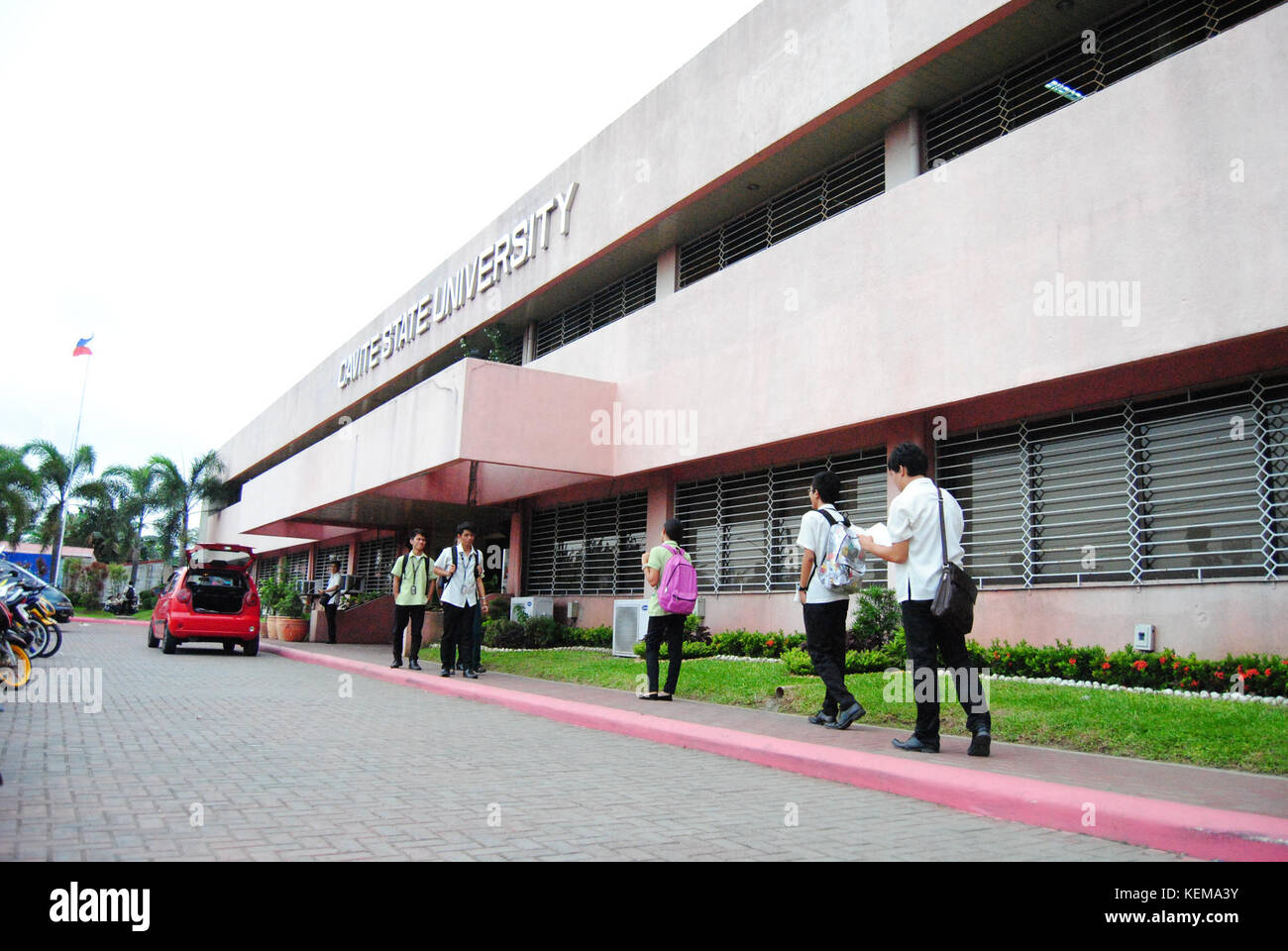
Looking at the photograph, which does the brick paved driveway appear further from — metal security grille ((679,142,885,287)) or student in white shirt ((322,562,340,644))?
student in white shirt ((322,562,340,644))

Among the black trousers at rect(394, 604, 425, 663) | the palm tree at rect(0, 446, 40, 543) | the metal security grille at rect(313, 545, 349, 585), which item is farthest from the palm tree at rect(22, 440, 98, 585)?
the black trousers at rect(394, 604, 425, 663)

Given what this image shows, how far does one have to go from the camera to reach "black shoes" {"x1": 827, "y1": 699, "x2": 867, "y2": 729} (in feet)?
23.1

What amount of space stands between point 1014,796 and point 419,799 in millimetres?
2993

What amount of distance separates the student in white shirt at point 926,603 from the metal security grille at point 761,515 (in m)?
5.88

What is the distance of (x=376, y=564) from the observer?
28594mm

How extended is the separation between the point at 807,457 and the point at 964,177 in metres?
4.40

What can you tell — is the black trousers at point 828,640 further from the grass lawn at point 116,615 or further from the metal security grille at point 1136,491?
the grass lawn at point 116,615

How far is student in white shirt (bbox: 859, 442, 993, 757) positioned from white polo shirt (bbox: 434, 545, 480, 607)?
638cm

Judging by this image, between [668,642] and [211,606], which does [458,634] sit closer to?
[668,642]

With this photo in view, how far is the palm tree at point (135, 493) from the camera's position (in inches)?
1699

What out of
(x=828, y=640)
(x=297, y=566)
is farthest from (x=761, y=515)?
(x=297, y=566)

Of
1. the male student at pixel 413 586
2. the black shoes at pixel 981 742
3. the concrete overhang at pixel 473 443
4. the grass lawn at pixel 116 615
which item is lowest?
the grass lawn at pixel 116 615

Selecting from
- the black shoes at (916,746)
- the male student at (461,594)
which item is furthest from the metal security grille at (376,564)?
the black shoes at (916,746)
